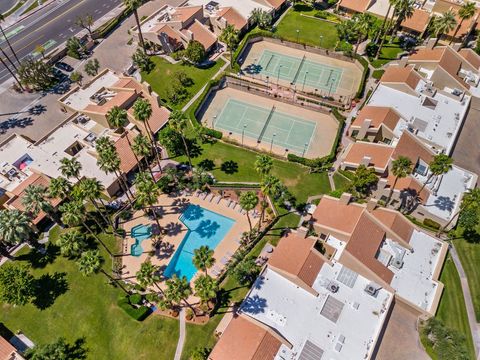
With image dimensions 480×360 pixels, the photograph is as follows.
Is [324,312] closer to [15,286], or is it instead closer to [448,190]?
[448,190]

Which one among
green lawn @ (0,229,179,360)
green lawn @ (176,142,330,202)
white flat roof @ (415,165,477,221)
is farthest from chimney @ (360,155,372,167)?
green lawn @ (0,229,179,360)

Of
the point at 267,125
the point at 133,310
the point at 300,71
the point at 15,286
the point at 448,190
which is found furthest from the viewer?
the point at 300,71

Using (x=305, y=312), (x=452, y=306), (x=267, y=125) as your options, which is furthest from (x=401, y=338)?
(x=267, y=125)

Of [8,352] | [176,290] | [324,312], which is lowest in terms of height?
[8,352]

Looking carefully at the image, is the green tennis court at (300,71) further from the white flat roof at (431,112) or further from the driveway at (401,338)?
the driveway at (401,338)

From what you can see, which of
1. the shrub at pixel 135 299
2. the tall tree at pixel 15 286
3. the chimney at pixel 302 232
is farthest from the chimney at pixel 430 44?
the tall tree at pixel 15 286

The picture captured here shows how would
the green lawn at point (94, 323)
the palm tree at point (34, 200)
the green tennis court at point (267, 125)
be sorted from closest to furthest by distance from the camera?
the green lawn at point (94, 323) → the palm tree at point (34, 200) → the green tennis court at point (267, 125)
